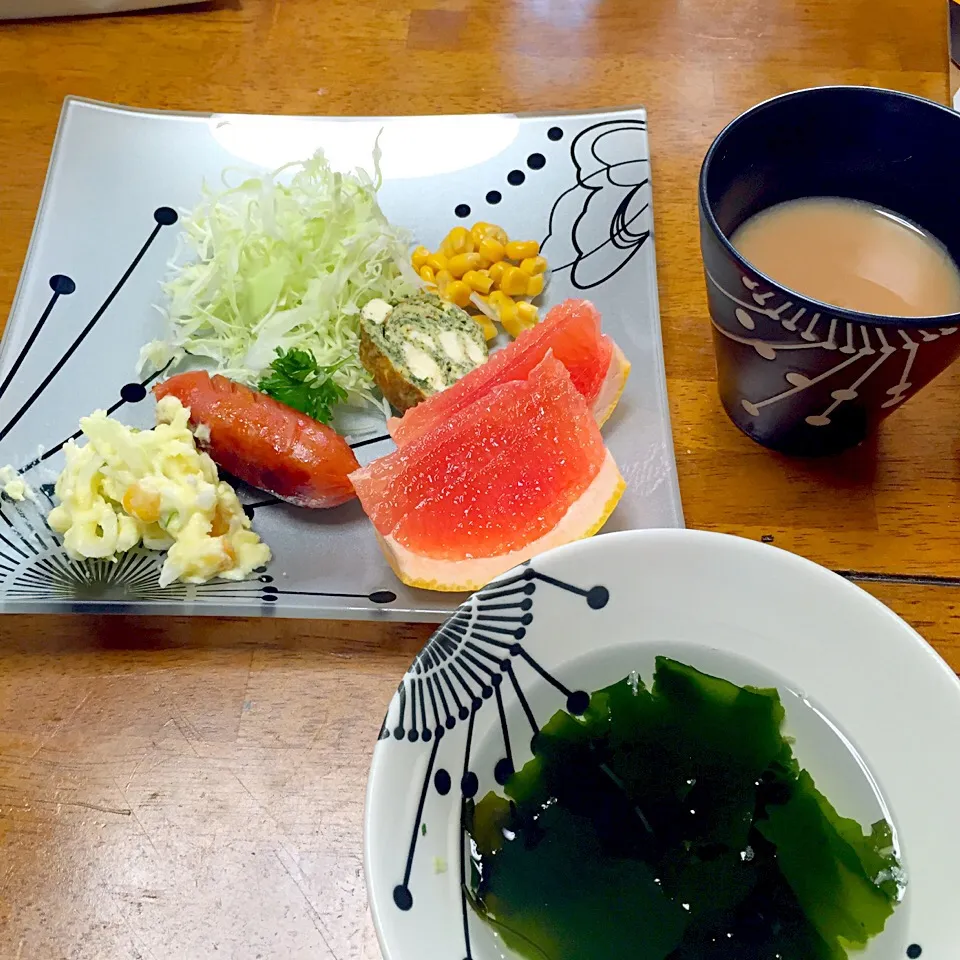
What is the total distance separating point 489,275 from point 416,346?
17 centimetres

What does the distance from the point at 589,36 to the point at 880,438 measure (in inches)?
40.2

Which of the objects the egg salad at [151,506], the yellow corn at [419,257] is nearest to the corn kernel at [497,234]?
the yellow corn at [419,257]

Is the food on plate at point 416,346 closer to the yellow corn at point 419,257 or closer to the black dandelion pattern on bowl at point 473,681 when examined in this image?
the yellow corn at point 419,257

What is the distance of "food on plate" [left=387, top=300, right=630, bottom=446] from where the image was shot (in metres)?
1.21

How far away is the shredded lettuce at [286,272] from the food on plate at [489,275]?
0.19 ft

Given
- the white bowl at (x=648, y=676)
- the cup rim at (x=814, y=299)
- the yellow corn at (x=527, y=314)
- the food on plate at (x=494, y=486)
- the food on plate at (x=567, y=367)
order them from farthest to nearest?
the yellow corn at (x=527, y=314)
the food on plate at (x=567, y=367)
the food on plate at (x=494, y=486)
the cup rim at (x=814, y=299)
the white bowl at (x=648, y=676)

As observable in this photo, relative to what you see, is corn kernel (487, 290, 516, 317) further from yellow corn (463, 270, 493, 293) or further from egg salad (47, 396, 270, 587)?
egg salad (47, 396, 270, 587)

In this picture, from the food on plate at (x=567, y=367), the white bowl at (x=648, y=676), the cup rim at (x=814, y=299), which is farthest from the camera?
the food on plate at (x=567, y=367)

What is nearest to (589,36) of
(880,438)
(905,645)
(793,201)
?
(793,201)

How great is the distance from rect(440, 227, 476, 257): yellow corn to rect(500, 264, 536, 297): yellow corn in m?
0.08

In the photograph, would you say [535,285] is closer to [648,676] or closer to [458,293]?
[458,293]

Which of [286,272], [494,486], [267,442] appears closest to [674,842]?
[494,486]

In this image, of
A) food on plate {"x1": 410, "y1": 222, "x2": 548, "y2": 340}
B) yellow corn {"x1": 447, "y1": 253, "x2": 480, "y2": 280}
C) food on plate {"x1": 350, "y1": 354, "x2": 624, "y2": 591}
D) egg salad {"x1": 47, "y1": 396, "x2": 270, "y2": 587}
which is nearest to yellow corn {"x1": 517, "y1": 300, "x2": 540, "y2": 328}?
food on plate {"x1": 410, "y1": 222, "x2": 548, "y2": 340}

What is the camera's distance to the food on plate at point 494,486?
3.50ft
